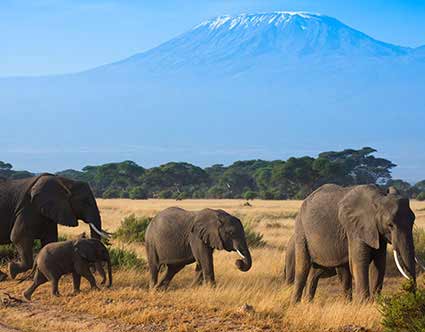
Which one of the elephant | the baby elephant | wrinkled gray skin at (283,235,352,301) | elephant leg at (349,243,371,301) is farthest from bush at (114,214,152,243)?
elephant leg at (349,243,371,301)

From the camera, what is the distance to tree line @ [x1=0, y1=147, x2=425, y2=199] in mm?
74875

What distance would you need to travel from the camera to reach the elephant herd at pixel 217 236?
1212 cm

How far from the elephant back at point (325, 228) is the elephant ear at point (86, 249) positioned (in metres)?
3.13

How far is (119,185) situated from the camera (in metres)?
89.5

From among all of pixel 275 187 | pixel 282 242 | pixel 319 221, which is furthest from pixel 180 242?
pixel 275 187

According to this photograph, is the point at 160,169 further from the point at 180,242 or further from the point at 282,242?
the point at 180,242

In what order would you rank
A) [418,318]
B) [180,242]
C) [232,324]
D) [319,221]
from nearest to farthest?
[418,318] < [232,324] < [319,221] < [180,242]

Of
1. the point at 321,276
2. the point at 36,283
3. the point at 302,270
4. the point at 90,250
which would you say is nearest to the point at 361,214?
the point at 302,270

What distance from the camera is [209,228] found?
14844mm

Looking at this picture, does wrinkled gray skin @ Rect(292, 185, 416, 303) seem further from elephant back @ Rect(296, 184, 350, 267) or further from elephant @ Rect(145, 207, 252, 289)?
elephant @ Rect(145, 207, 252, 289)

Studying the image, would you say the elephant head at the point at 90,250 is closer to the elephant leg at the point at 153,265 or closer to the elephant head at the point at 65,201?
the elephant head at the point at 65,201

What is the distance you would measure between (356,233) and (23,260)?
20.0 ft

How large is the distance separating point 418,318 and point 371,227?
248 centimetres

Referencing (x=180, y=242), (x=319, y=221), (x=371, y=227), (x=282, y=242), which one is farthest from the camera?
(x=282, y=242)
